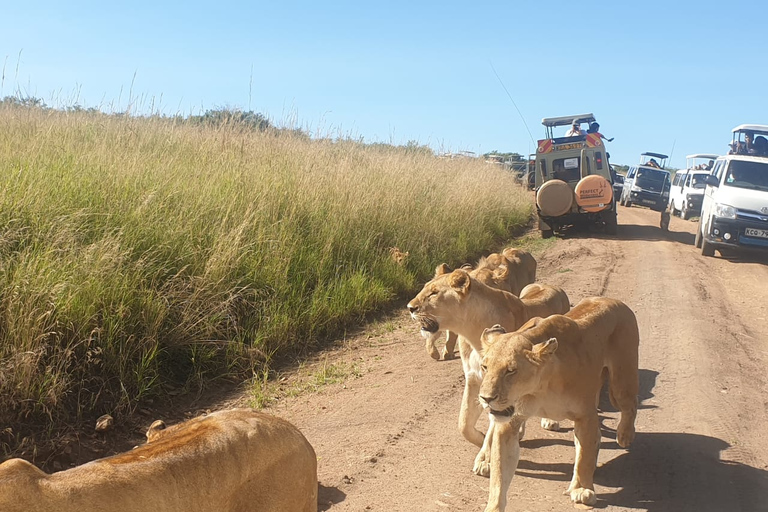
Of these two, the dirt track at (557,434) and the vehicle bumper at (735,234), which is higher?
the vehicle bumper at (735,234)

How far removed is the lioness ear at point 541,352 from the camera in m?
4.04

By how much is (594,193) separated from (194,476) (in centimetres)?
1580

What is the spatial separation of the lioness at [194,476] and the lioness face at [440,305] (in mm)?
2588

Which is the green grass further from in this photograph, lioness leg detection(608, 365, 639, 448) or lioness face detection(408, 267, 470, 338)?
lioness leg detection(608, 365, 639, 448)

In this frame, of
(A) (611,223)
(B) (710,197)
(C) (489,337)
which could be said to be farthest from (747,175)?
(C) (489,337)

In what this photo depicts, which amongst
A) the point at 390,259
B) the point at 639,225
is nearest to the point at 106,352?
the point at 390,259

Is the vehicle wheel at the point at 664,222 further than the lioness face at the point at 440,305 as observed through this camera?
Yes

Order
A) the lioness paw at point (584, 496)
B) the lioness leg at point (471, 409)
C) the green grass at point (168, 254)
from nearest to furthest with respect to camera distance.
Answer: the lioness paw at point (584, 496) → the lioness leg at point (471, 409) → the green grass at point (168, 254)

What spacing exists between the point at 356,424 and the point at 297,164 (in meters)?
5.78

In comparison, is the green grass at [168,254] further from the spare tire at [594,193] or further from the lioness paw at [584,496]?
the spare tire at [594,193]

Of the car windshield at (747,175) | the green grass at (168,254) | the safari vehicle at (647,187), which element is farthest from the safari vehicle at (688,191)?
the green grass at (168,254)

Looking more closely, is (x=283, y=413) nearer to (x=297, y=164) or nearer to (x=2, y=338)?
(x=2, y=338)

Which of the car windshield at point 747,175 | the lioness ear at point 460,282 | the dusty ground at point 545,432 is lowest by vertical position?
the dusty ground at point 545,432

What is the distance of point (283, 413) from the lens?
18.9 ft
